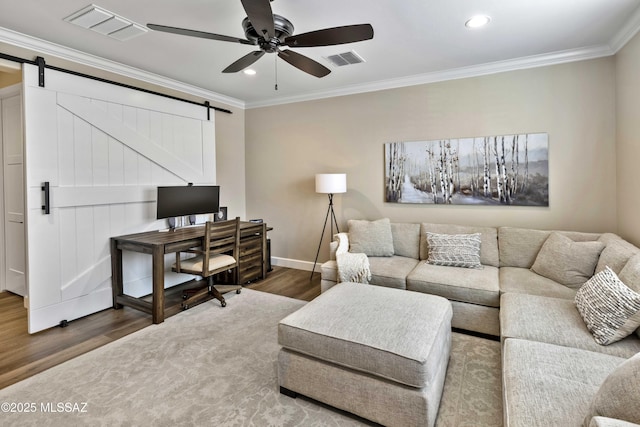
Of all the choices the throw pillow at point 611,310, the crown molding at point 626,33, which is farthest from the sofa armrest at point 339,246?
the crown molding at point 626,33

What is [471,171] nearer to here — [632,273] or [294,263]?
[632,273]

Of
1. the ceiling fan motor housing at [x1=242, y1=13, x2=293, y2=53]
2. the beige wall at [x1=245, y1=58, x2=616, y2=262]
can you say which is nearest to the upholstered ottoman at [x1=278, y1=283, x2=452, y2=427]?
the ceiling fan motor housing at [x1=242, y1=13, x2=293, y2=53]

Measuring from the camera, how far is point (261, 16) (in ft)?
6.14

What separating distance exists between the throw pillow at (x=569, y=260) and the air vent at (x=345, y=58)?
Answer: 2575 mm

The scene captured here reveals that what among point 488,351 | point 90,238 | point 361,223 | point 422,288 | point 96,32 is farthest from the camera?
point 361,223

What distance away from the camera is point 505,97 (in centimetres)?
351

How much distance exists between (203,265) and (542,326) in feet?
9.64

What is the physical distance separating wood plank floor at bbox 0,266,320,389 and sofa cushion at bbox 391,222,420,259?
119 centimetres

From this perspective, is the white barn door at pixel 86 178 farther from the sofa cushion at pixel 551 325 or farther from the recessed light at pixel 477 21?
the sofa cushion at pixel 551 325

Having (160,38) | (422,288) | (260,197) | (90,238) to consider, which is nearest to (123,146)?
(90,238)

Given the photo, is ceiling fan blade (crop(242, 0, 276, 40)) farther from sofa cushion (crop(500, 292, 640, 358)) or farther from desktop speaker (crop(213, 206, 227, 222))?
desktop speaker (crop(213, 206, 227, 222))

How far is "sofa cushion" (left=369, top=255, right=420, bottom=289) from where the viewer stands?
10.3ft

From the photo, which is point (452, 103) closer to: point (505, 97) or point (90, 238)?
point (505, 97)

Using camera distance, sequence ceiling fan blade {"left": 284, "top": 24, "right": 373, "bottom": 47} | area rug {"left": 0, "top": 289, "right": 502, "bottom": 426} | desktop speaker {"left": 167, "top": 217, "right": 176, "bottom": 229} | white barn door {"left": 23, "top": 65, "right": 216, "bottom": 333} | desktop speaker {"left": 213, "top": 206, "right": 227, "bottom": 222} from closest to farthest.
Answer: area rug {"left": 0, "top": 289, "right": 502, "bottom": 426}
ceiling fan blade {"left": 284, "top": 24, "right": 373, "bottom": 47}
white barn door {"left": 23, "top": 65, "right": 216, "bottom": 333}
desktop speaker {"left": 167, "top": 217, "right": 176, "bottom": 229}
desktop speaker {"left": 213, "top": 206, "right": 227, "bottom": 222}
